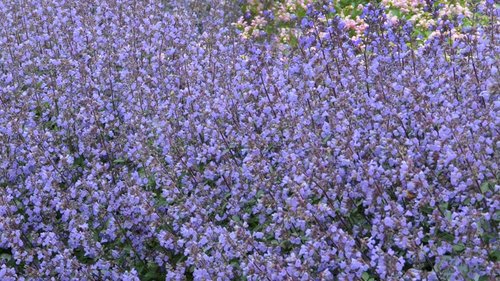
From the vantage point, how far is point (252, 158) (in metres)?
5.26

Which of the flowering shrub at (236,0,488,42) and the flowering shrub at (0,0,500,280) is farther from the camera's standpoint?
the flowering shrub at (236,0,488,42)

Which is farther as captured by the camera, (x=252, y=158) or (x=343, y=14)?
(x=343, y=14)

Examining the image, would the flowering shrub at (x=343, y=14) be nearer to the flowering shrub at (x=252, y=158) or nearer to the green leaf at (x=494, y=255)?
the flowering shrub at (x=252, y=158)

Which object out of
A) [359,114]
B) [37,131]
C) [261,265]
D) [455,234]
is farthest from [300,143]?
[37,131]

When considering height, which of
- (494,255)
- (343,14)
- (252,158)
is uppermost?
(343,14)

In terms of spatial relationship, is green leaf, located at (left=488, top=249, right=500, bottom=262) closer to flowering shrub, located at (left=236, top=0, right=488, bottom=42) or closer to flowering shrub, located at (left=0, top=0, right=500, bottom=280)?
flowering shrub, located at (left=0, top=0, right=500, bottom=280)

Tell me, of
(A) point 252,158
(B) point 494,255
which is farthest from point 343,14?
(B) point 494,255

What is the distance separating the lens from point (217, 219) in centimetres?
518

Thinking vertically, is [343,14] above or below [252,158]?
above

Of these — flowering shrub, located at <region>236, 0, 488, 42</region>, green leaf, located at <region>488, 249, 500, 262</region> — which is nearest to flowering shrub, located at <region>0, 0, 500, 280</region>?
green leaf, located at <region>488, 249, 500, 262</region>

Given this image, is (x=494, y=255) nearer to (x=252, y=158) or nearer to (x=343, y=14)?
(x=252, y=158)

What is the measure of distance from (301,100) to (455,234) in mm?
2108

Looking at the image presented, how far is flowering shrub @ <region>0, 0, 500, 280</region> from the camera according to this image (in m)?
4.41

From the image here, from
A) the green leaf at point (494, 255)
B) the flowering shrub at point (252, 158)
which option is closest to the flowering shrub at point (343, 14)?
the flowering shrub at point (252, 158)
